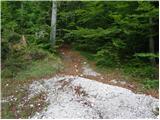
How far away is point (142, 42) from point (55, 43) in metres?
6.32

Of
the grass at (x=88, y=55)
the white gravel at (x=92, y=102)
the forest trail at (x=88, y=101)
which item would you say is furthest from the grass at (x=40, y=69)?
the grass at (x=88, y=55)

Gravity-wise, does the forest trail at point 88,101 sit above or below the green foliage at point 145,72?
above

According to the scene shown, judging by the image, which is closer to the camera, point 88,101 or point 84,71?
point 88,101

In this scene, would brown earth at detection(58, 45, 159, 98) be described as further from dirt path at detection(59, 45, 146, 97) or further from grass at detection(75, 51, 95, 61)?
grass at detection(75, 51, 95, 61)

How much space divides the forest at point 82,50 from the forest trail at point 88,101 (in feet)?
0.57

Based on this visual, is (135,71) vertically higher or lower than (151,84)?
lower

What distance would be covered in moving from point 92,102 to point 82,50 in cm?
1150

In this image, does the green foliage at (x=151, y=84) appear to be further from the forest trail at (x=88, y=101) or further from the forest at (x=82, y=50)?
the forest trail at (x=88, y=101)

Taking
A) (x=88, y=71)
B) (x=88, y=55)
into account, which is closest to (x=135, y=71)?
(x=88, y=71)

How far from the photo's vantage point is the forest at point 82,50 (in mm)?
13500

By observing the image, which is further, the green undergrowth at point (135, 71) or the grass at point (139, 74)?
the green undergrowth at point (135, 71)

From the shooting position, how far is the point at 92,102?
434 inches

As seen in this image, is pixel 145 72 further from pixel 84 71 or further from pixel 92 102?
pixel 92 102

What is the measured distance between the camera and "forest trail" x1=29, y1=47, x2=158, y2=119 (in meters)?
10.3
